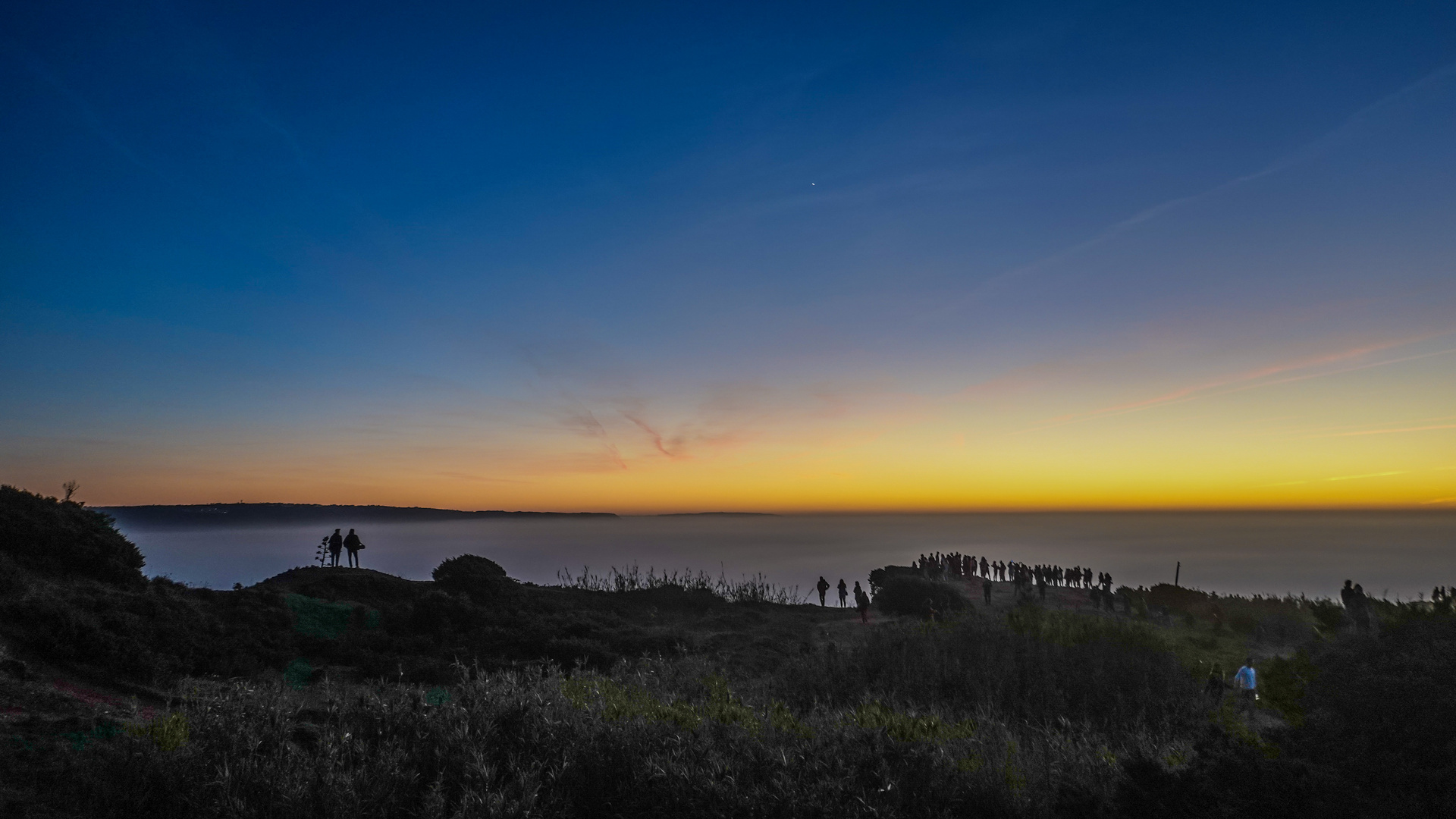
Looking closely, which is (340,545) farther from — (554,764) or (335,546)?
(554,764)

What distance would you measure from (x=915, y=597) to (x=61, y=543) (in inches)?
1051

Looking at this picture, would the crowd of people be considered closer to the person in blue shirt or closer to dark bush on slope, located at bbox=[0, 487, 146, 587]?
the person in blue shirt

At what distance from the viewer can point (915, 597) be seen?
92.6 feet

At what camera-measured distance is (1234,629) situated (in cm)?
2306

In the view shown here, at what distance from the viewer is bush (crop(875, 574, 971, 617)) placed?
2695 cm

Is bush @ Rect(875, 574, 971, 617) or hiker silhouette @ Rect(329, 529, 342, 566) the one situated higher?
hiker silhouette @ Rect(329, 529, 342, 566)

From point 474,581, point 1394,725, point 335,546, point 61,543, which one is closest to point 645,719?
point 1394,725

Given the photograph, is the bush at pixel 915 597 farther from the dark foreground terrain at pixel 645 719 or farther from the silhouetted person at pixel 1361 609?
the silhouetted person at pixel 1361 609

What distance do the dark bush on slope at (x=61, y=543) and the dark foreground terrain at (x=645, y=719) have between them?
2.0 inches

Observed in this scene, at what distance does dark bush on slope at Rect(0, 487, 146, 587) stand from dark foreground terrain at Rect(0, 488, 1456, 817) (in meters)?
0.05

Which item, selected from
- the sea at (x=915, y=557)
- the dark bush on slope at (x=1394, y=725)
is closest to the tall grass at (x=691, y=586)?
the sea at (x=915, y=557)

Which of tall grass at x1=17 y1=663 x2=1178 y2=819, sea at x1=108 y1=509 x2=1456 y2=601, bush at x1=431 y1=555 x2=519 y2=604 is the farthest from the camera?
sea at x1=108 y1=509 x2=1456 y2=601

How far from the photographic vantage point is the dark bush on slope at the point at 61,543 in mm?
13047

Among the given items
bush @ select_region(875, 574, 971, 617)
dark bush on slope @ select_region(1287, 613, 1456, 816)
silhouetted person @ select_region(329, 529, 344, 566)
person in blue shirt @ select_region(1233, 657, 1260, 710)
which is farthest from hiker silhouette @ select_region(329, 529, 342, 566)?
dark bush on slope @ select_region(1287, 613, 1456, 816)
